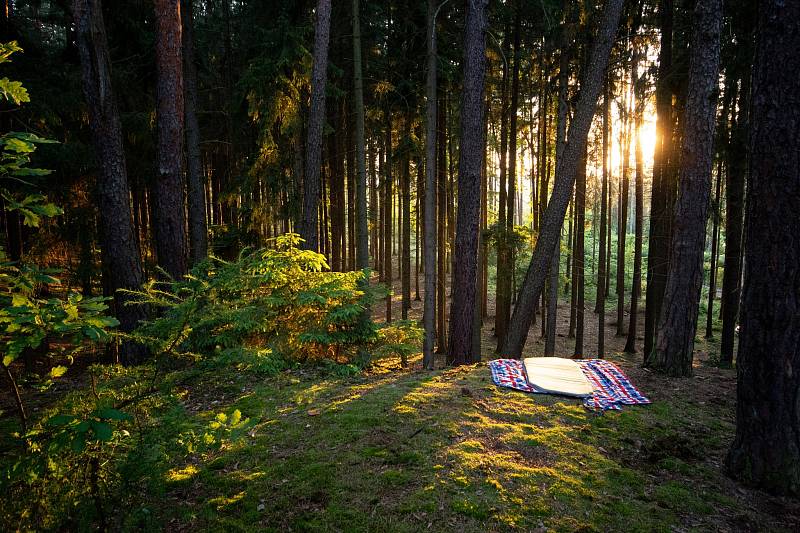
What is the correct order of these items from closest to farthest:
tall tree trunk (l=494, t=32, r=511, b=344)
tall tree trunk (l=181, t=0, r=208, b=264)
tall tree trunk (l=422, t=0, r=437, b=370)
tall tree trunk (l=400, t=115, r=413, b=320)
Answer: tall tree trunk (l=422, t=0, r=437, b=370), tall tree trunk (l=181, t=0, r=208, b=264), tall tree trunk (l=400, t=115, r=413, b=320), tall tree trunk (l=494, t=32, r=511, b=344)

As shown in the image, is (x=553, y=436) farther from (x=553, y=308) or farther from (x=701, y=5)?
(x=553, y=308)

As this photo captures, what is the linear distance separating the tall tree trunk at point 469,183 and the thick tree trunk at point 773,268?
4.67 m

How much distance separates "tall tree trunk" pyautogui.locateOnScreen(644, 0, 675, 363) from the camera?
10.9m

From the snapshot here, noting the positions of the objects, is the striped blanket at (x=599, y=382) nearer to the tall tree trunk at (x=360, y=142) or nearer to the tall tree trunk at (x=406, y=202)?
the tall tree trunk at (x=360, y=142)

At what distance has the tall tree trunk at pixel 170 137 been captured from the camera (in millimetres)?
7379

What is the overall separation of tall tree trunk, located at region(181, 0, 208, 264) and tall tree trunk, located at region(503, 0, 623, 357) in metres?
9.16

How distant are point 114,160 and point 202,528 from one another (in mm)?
6451

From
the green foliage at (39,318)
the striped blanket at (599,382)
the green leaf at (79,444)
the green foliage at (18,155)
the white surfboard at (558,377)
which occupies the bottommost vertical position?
the striped blanket at (599,382)

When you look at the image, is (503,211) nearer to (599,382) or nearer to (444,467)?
(599,382)

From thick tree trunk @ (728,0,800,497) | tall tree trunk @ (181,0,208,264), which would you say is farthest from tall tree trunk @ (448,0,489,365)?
tall tree trunk @ (181,0,208,264)

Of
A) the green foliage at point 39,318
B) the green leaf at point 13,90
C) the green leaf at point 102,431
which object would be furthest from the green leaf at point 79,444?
the green leaf at point 13,90

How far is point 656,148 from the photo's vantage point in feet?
39.1

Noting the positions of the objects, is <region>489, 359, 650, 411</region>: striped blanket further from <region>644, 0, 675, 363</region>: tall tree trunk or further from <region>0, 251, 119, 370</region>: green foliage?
<region>644, 0, 675, 363</region>: tall tree trunk

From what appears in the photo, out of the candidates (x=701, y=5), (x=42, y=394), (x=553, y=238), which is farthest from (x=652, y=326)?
(x=42, y=394)
